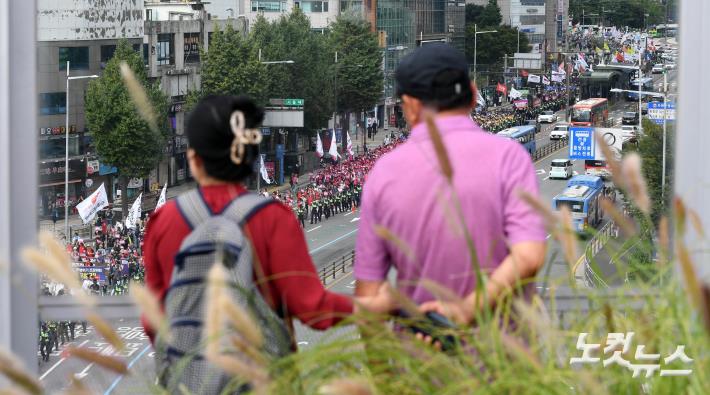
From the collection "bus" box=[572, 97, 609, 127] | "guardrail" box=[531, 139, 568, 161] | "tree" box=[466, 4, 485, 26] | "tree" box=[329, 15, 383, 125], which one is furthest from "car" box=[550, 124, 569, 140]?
"tree" box=[466, 4, 485, 26]

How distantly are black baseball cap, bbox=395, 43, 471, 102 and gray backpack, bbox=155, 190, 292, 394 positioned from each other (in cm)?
21

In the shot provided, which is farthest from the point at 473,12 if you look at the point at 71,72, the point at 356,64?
the point at 71,72

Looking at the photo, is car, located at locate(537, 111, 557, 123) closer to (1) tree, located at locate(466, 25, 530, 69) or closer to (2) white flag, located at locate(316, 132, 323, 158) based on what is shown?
(1) tree, located at locate(466, 25, 530, 69)

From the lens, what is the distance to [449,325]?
1.28m

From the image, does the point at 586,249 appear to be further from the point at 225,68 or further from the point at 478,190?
the point at 225,68

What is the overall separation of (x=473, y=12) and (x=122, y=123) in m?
7.28

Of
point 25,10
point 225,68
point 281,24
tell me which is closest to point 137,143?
point 225,68

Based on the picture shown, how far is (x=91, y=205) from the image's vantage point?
15648 mm

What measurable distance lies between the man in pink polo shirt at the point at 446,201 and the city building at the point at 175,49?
1565 cm

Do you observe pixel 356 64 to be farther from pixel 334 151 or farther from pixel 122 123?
pixel 122 123

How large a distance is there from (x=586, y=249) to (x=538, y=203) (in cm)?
23

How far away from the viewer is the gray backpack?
1442mm

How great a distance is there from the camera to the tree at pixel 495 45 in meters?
20.8

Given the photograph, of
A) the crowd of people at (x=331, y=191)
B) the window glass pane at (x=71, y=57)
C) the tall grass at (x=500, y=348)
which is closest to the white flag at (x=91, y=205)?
the crowd of people at (x=331, y=191)
